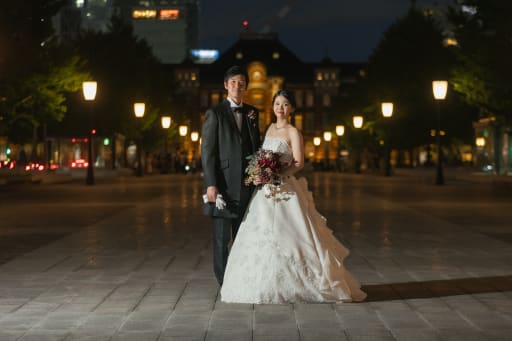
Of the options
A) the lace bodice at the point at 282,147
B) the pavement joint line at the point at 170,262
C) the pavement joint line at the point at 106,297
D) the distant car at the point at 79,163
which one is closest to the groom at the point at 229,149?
the lace bodice at the point at 282,147

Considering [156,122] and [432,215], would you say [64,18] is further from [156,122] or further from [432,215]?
[432,215]

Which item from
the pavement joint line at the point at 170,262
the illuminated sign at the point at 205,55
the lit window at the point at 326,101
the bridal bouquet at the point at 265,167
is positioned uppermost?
the illuminated sign at the point at 205,55

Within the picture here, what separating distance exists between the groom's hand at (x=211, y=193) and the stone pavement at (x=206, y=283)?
97cm

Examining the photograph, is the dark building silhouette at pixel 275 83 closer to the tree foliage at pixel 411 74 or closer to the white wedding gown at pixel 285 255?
the tree foliage at pixel 411 74

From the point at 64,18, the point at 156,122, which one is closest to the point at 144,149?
the point at 156,122

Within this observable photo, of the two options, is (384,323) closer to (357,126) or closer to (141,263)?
(141,263)

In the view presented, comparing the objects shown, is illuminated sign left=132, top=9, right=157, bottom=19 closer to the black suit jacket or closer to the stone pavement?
the stone pavement

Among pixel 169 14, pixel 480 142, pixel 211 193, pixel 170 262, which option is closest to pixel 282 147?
pixel 211 193

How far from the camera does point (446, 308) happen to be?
7.72 metres

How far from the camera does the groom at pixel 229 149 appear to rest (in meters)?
8.28

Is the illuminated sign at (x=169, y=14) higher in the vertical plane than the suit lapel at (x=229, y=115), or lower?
higher

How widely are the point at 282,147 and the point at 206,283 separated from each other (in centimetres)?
204

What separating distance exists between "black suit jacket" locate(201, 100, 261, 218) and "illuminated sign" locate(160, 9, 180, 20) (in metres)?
183

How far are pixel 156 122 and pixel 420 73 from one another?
70.7 ft
